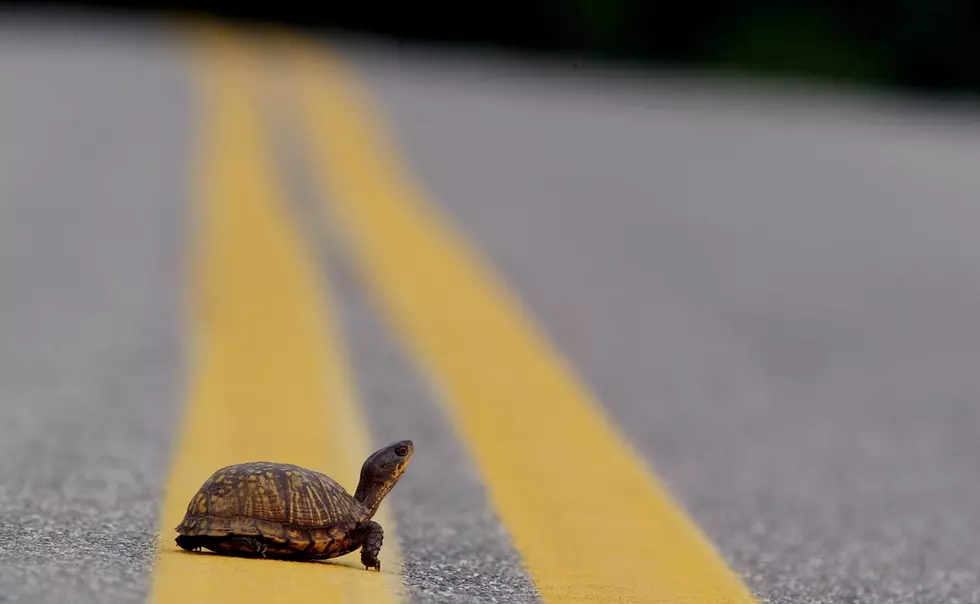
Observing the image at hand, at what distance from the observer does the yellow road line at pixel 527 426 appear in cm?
403

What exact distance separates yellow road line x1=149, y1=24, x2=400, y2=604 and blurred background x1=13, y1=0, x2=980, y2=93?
61.3 feet

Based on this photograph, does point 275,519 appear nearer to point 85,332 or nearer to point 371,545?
point 371,545

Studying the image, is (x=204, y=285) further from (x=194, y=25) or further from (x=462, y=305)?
(x=194, y=25)

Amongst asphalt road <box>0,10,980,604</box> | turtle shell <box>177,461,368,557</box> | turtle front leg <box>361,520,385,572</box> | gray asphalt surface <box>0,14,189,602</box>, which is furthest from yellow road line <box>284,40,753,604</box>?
gray asphalt surface <box>0,14,189,602</box>

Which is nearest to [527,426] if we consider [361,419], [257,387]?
[361,419]

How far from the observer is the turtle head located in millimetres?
3766

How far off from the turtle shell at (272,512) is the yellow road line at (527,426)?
1.72ft

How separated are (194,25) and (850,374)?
2130 centimetres

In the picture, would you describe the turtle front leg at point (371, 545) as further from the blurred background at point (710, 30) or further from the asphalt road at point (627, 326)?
the blurred background at point (710, 30)

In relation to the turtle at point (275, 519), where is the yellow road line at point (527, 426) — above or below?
above

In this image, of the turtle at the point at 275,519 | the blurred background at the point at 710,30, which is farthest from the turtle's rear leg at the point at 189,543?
the blurred background at the point at 710,30

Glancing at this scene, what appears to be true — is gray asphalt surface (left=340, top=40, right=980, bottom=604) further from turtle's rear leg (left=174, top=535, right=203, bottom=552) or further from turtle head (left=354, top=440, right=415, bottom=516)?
turtle's rear leg (left=174, top=535, right=203, bottom=552)

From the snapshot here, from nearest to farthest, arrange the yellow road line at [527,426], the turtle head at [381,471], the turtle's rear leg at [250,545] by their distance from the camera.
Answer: the turtle's rear leg at [250,545] → the turtle head at [381,471] → the yellow road line at [527,426]

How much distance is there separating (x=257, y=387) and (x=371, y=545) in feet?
8.67
